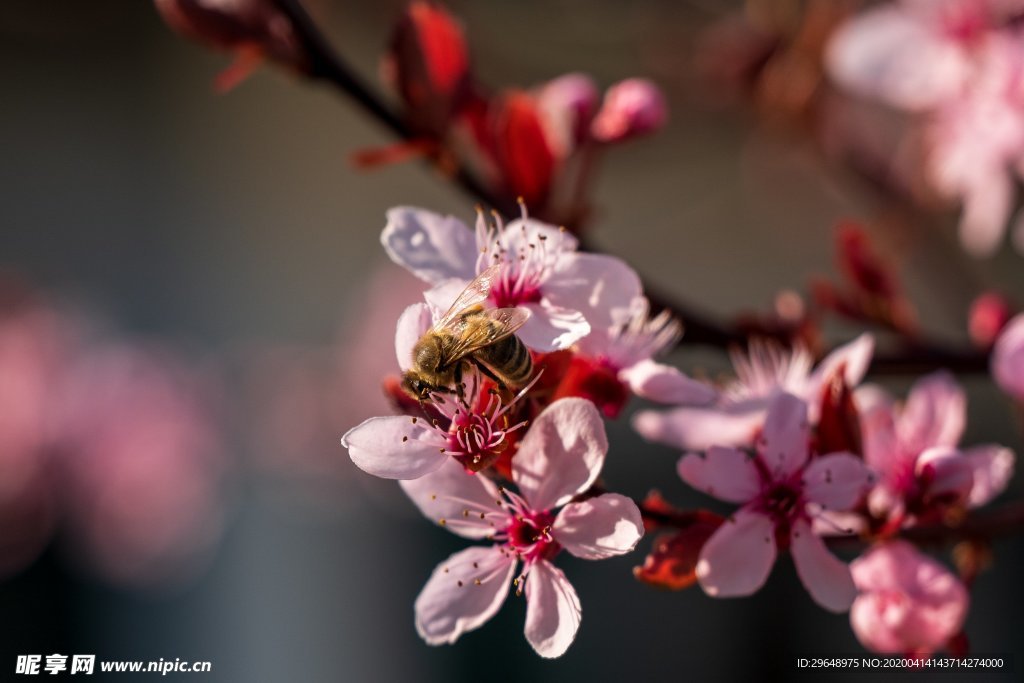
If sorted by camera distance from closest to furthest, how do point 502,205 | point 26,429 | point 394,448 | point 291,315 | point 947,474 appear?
point 394,448 < point 947,474 < point 502,205 < point 26,429 < point 291,315

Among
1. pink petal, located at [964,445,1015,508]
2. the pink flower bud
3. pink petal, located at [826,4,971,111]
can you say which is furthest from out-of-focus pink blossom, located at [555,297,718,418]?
pink petal, located at [826,4,971,111]

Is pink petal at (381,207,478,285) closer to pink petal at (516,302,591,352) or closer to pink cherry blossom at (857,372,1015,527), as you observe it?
pink petal at (516,302,591,352)

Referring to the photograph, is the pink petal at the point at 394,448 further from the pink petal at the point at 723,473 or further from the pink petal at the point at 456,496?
the pink petal at the point at 723,473

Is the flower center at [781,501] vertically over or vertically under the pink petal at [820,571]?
over

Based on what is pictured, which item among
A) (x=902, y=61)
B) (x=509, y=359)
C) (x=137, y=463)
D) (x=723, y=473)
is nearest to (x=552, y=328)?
(x=509, y=359)

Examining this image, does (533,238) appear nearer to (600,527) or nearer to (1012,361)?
(600,527)

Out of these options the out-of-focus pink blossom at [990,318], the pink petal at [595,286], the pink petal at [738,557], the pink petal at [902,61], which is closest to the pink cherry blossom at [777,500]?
the pink petal at [738,557]
